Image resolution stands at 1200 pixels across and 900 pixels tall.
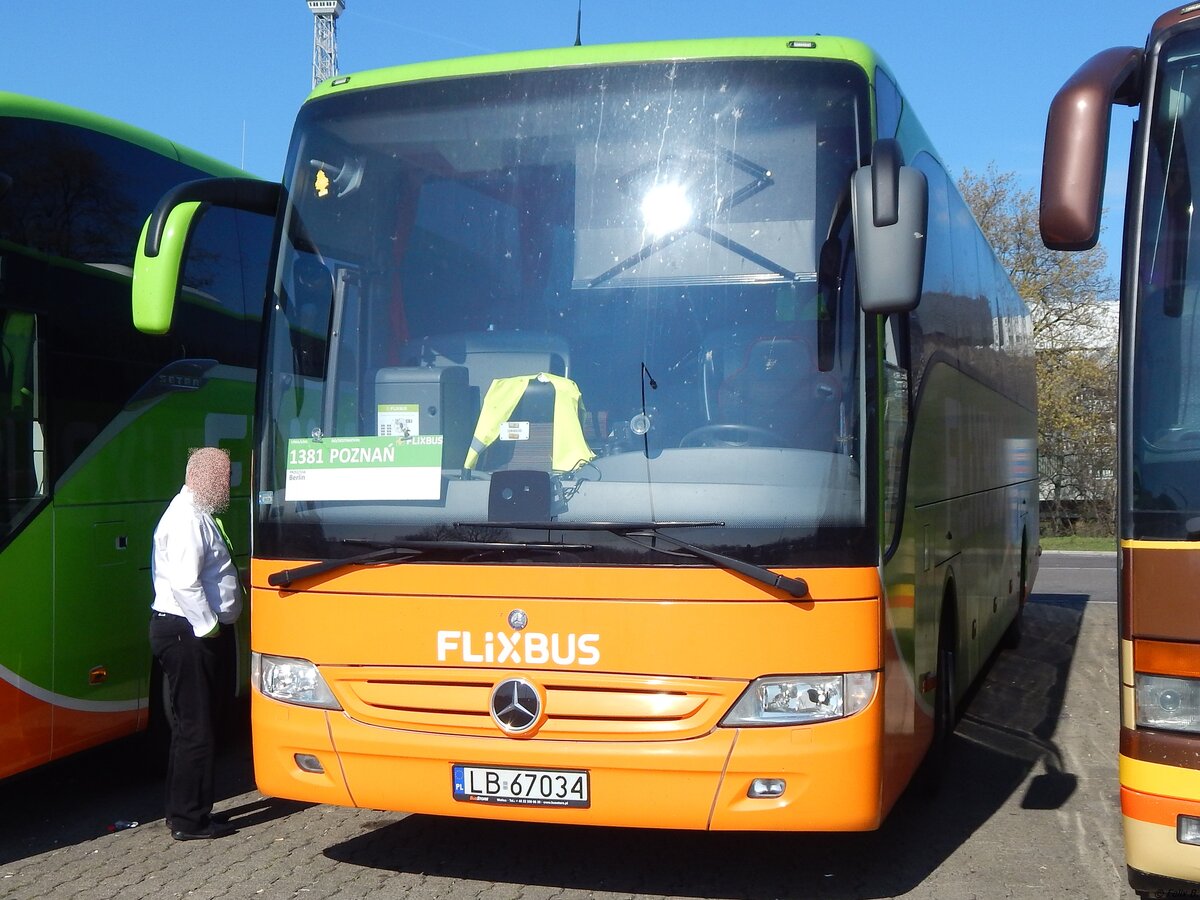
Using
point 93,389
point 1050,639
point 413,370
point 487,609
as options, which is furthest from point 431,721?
point 1050,639

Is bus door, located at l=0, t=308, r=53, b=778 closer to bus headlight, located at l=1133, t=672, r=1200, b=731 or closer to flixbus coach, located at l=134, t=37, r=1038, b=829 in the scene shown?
flixbus coach, located at l=134, t=37, r=1038, b=829

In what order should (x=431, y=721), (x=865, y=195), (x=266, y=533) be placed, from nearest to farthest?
(x=865, y=195), (x=431, y=721), (x=266, y=533)

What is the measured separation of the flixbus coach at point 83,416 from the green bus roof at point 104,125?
0.03ft

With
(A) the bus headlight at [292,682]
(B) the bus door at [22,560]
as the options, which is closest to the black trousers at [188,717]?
(B) the bus door at [22,560]

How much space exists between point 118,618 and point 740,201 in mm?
4182

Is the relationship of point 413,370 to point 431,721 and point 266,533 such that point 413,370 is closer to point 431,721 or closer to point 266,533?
point 266,533

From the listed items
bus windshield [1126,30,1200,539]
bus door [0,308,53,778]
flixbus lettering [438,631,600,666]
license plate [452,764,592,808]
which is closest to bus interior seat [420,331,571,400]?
flixbus lettering [438,631,600,666]

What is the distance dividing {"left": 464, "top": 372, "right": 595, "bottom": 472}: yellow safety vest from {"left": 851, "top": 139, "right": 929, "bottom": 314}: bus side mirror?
3.87 ft

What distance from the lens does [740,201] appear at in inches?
212

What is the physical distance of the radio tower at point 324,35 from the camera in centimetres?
5825

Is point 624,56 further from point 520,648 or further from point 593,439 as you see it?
point 520,648

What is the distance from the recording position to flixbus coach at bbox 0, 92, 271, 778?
6.54 m

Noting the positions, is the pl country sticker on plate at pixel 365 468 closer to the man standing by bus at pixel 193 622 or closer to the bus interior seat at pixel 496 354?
the bus interior seat at pixel 496 354

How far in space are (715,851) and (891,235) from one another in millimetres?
2995
